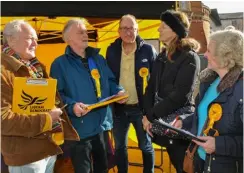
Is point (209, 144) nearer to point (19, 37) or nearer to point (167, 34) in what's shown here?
point (167, 34)

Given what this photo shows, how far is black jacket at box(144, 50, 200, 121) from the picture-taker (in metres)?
2.54

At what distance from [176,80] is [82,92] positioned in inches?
29.7

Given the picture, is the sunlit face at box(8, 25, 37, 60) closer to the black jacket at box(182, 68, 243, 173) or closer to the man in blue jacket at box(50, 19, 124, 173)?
the man in blue jacket at box(50, 19, 124, 173)

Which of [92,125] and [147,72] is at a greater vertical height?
[147,72]

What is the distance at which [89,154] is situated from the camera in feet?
9.17

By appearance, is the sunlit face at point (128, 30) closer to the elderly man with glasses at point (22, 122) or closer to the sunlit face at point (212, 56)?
the elderly man with glasses at point (22, 122)

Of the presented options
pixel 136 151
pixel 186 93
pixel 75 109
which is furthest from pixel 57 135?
pixel 136 151

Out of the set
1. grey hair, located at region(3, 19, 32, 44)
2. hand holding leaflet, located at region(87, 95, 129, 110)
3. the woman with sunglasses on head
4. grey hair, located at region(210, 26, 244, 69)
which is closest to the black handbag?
the woman with sunglasses on head

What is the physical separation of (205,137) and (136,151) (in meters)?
3.27

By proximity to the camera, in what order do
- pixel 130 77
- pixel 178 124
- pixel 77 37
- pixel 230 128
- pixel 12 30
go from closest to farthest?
1. pixel 230 128
2. pixel 12 30
3. pixel 178 124
4. pixel 77 37
5. pixel 130 77

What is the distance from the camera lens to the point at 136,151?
509 cm

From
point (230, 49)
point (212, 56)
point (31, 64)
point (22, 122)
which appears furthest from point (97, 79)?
point (230, 49)

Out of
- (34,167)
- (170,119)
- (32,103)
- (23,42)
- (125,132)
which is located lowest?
(125,132)

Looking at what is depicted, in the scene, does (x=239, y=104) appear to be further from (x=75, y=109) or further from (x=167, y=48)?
(x=75, y=109)
